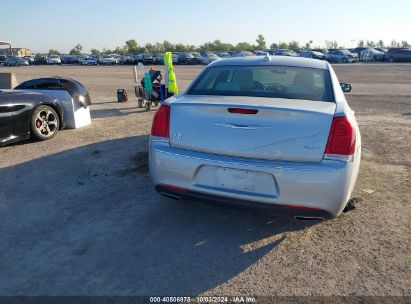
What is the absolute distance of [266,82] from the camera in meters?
4.18

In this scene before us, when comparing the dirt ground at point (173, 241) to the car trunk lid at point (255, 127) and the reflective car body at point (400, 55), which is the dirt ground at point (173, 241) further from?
the reflective car body at point (400, 55)

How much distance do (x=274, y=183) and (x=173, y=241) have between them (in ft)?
3.61

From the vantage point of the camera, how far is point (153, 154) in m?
3.37

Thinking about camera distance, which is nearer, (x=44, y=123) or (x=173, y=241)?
(x=173, y=241)

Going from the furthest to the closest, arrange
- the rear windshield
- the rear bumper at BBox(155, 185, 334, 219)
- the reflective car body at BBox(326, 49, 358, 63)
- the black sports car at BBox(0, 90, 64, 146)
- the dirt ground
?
the reflective car body at BBox(326, 49, 358, 63)
the black sports car at BBox(0, 90, 64, 146)
the rear windshield
the rear bumper at BBox(155, 185, 334, 219)
the dirt ground

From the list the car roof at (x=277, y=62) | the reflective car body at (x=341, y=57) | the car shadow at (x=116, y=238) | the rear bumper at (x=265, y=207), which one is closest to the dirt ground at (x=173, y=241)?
the car shadow at (x=116, y=238)

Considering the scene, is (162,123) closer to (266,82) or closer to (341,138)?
(266,82)

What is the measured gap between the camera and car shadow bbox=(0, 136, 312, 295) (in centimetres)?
276

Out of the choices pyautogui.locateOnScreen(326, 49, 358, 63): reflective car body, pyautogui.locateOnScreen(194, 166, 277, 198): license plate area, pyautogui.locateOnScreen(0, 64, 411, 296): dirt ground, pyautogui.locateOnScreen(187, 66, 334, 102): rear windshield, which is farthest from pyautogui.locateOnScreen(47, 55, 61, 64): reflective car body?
pyautogui.locateOnScreen(194, 166, 277, 198): license plate area

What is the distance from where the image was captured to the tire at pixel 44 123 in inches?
257

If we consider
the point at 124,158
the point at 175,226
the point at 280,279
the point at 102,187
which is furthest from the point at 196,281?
the point at 124,158

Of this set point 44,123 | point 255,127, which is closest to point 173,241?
point 255,127

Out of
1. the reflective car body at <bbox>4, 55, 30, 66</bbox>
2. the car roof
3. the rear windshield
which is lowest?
the rear windshield

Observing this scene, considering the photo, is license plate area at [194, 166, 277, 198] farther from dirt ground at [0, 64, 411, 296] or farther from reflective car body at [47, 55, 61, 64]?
reflective car body at [47, 55, 61, 64]
